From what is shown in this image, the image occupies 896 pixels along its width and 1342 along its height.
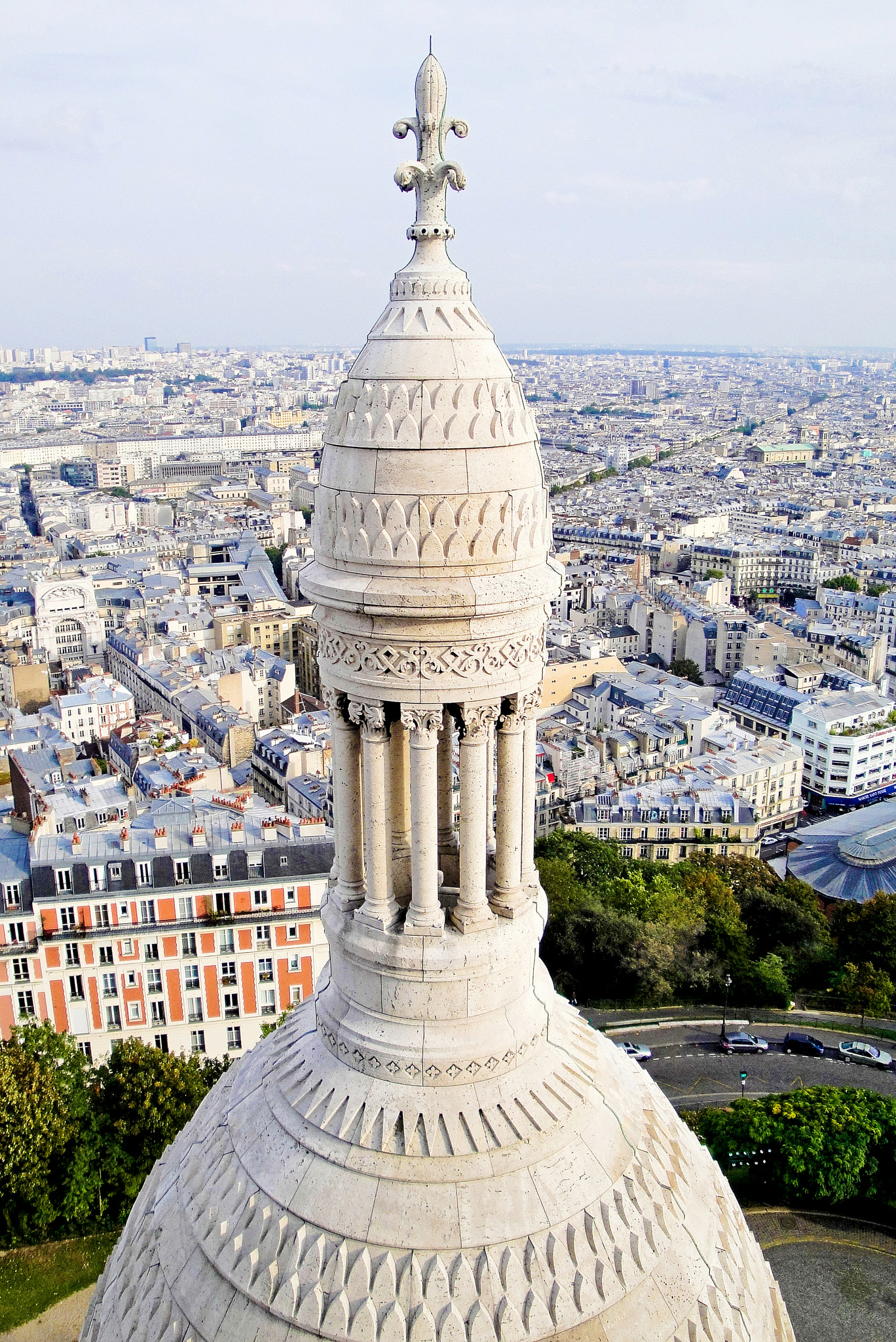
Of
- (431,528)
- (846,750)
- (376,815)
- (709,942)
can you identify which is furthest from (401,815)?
(846,750)

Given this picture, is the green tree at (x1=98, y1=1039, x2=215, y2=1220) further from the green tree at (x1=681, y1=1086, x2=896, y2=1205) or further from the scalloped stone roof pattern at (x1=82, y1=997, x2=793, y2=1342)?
the scalloped stone roof pattern at (x1=82, y1=997, x2=793, y2=1342)

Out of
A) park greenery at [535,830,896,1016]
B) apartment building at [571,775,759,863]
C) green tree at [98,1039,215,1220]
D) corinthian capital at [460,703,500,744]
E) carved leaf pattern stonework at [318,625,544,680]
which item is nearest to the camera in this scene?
carved leaf pattern stonework at [318,625,544,680]

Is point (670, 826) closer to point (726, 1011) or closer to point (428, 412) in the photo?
point (726, 1011)

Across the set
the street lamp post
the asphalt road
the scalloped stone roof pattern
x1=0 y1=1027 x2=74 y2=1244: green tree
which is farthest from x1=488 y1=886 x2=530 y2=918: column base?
the street lamp post

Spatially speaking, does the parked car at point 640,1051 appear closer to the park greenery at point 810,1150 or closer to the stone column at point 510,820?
the park greenery at point 810,1150

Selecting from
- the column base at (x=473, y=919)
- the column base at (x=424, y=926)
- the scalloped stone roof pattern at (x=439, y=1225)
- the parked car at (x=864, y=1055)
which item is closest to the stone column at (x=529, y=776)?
the column base at (x=473, y=919)

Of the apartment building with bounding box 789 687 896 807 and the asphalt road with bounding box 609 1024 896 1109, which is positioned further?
the apartment building with bounding box 789 687 896 807

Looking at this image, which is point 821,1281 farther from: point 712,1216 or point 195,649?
point 195,649
